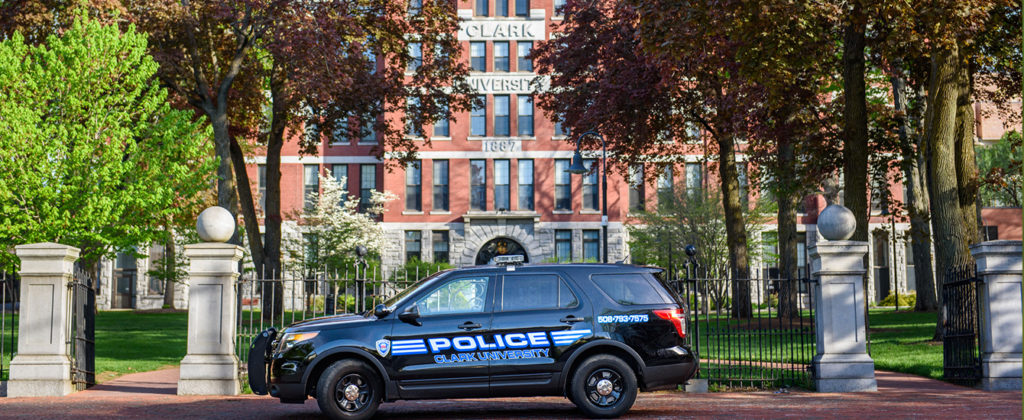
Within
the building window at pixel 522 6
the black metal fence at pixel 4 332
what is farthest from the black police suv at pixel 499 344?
the building window at pixel 522 6

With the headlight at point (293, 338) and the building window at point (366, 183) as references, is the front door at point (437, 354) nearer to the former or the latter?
the headlight at point (293, 338)

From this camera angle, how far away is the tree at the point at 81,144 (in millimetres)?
28328

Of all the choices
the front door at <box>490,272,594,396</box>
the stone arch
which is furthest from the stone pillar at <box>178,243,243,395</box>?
the stone arch

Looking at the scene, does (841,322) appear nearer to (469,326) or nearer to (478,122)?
(469,326)

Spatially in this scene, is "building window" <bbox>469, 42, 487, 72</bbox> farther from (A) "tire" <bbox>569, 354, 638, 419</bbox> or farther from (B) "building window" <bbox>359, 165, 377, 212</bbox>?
(A) "tire" <bbox>569, 354, 638, 419</bbox>

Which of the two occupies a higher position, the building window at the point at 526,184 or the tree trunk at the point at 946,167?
the building window at the point at 526,184

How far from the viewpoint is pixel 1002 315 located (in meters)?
14.1

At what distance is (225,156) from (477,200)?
23034 millimetres

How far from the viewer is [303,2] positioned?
1062 inches

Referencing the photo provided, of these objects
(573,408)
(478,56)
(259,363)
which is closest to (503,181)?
(478,56)

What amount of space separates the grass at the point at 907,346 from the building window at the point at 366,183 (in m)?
27.2

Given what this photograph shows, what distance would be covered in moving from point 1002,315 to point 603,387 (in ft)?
21.0

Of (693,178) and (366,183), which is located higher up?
(366,183)

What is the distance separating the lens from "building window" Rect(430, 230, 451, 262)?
164 feet
